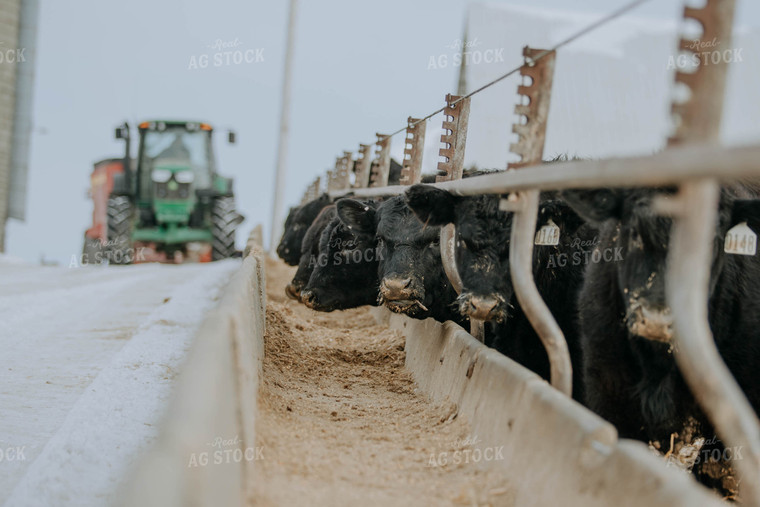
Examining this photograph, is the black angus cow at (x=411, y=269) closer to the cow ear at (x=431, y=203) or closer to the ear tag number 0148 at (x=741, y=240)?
the cow ear at (x=431, y=203)

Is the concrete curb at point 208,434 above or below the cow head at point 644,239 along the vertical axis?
below

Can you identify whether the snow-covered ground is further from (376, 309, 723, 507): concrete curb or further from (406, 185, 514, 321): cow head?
(406, 185, 514, 321): cow head

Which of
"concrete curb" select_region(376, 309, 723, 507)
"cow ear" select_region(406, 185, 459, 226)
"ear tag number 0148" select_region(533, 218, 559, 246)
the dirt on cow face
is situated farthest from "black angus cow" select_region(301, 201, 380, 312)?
"ear tag number 0148" select_region(533, 218, 559, 246)

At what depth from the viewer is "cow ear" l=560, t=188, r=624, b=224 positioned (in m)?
3.92

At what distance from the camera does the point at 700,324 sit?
2.46 m

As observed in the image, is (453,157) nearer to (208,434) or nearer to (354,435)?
(354,435)

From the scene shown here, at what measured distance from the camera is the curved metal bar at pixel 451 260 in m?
5.51

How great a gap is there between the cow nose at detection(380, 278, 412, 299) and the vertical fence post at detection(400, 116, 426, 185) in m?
2.22

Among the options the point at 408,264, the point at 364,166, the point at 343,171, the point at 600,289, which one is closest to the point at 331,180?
the point at 343,171

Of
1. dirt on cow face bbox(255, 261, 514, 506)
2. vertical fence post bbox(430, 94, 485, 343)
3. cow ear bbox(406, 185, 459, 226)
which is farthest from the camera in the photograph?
vertical fence post bbox(430, 94, 485, 343)

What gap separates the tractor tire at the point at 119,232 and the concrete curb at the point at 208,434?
16.1 meters

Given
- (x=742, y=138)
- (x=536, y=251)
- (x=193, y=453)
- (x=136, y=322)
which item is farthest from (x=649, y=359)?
(x=136, y=322)

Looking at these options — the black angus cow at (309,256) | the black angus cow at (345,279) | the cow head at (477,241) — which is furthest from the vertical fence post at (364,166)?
the cow head at (477,241)

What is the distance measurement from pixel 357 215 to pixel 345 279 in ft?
2.52
